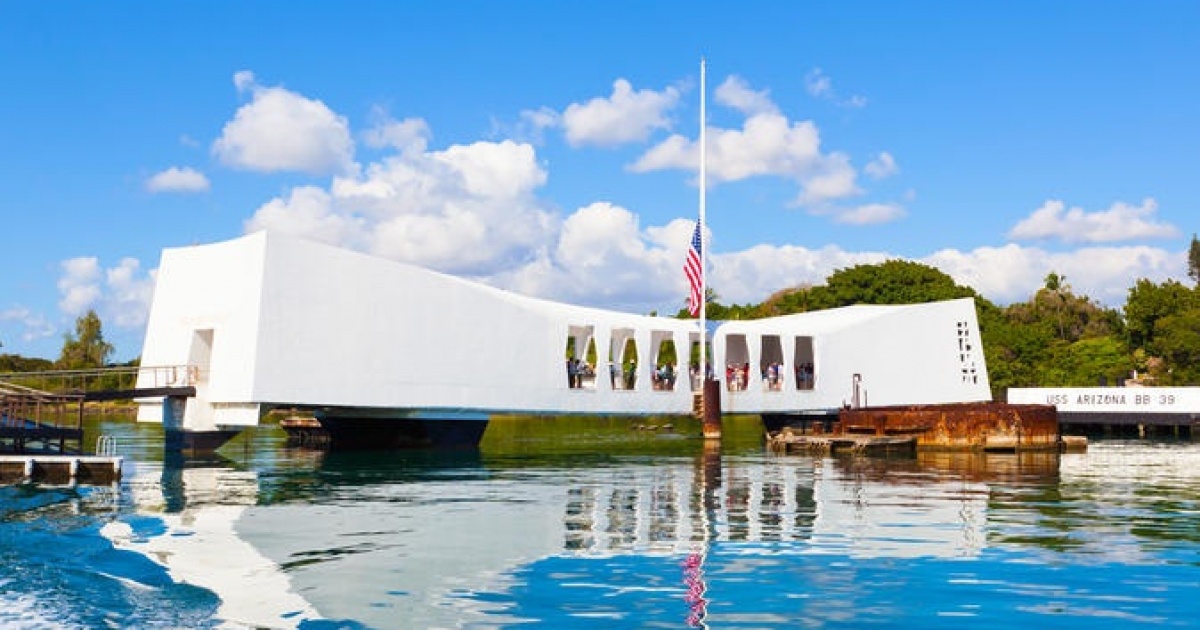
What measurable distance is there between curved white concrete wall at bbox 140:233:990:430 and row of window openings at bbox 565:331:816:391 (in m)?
0.35

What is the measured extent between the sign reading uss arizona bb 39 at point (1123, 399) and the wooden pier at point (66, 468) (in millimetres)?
41985

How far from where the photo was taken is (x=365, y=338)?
2973cm

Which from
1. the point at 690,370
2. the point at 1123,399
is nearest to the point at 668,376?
the point at 690,370

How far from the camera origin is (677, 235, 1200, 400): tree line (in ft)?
204

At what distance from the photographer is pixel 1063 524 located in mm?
14961

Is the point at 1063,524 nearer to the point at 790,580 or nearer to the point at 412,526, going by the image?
the point at 790,580

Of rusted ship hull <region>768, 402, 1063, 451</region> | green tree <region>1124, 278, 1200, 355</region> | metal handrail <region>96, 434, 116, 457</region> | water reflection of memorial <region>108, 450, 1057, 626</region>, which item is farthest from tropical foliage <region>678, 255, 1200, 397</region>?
metal handrail <region>96, 434, 116, 457</region>

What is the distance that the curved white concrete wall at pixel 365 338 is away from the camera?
1105 inches

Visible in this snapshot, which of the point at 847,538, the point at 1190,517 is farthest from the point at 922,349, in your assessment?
the point at 847,538

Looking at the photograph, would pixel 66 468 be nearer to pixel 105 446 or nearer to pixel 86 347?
pixel 105 446

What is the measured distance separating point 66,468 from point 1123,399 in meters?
43.8

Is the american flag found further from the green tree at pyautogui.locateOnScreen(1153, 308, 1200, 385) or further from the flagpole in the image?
the green tree at pyautogui.locateOnScreen(1153, 308, 1200, 385)

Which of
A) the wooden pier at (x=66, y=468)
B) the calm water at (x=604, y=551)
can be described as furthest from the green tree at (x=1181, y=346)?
the wooden pier at (x=66, y=468)

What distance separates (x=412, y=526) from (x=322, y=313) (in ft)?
49.4
